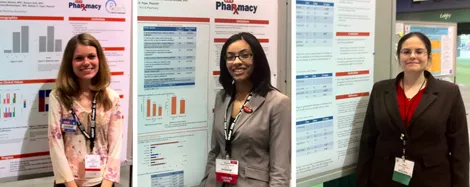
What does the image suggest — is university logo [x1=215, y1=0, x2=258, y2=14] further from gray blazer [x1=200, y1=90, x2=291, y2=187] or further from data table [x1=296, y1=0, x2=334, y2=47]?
gray blazer [x1=200, y1=90, x2=291, y2=187]

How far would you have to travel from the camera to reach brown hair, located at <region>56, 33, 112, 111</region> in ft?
5.94

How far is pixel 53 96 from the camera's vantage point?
1.81 metres

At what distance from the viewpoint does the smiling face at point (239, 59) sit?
1.83 meters

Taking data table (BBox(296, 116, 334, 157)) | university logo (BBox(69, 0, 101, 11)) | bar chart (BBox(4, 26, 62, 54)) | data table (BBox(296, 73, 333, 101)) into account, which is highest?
university logo (BBox(69, 0, 101, 11))

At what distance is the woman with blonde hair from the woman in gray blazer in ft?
1.66

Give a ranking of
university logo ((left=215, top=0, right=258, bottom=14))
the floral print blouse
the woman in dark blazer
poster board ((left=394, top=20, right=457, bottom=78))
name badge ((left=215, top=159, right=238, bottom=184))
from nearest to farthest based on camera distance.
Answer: the floral print blouse < name badge ((left=215, top=159, right=238, bottom=184)) < university logo ((left=215, top=0, right=258, bottom=14)) < the woman in dark blazer < poster board ((left=394, top=20, right=457, bottom=78))

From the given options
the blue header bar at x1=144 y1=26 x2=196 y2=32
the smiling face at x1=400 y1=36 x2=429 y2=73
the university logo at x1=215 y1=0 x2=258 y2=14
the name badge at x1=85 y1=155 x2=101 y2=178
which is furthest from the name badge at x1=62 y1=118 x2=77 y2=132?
the smiling face at x1=400 y1=36 x2=429 y2=73

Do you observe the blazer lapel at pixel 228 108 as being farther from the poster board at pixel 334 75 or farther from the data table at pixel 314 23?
the data table at pixel 314 23

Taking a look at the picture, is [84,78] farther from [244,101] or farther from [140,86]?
[244,101]

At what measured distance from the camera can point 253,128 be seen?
6.16 ft

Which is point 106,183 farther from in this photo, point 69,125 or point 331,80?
point 331,80

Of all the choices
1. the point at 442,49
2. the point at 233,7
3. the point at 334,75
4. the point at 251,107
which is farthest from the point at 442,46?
the point at 251,107

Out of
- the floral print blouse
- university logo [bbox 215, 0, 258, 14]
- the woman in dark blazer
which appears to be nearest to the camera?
the floral print blouse

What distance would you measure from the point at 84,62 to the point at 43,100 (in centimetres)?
32
